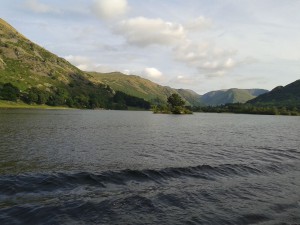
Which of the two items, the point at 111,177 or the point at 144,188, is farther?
the point at 111,177

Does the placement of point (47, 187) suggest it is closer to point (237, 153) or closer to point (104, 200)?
point (104, 200)

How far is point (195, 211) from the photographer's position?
24.0 m

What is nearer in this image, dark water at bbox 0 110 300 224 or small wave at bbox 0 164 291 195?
dark water at bbox 0 110 300 224

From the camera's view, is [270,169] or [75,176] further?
[270,169]

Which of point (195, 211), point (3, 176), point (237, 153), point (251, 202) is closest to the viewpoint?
point (195, 211)

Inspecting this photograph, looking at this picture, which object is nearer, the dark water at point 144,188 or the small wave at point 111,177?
the dark water at point 144,188

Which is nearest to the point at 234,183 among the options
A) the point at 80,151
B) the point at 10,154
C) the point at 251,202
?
the point at 251,202

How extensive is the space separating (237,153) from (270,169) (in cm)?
1368

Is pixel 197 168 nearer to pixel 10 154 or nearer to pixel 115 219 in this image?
pixel 115 219

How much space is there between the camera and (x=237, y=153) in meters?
55.8

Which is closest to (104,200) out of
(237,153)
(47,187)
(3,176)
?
(47,187)

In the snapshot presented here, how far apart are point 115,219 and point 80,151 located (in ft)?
103

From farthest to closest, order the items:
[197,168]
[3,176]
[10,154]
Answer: [10,154], [197,168], [3,176]

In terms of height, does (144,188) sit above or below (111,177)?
below
